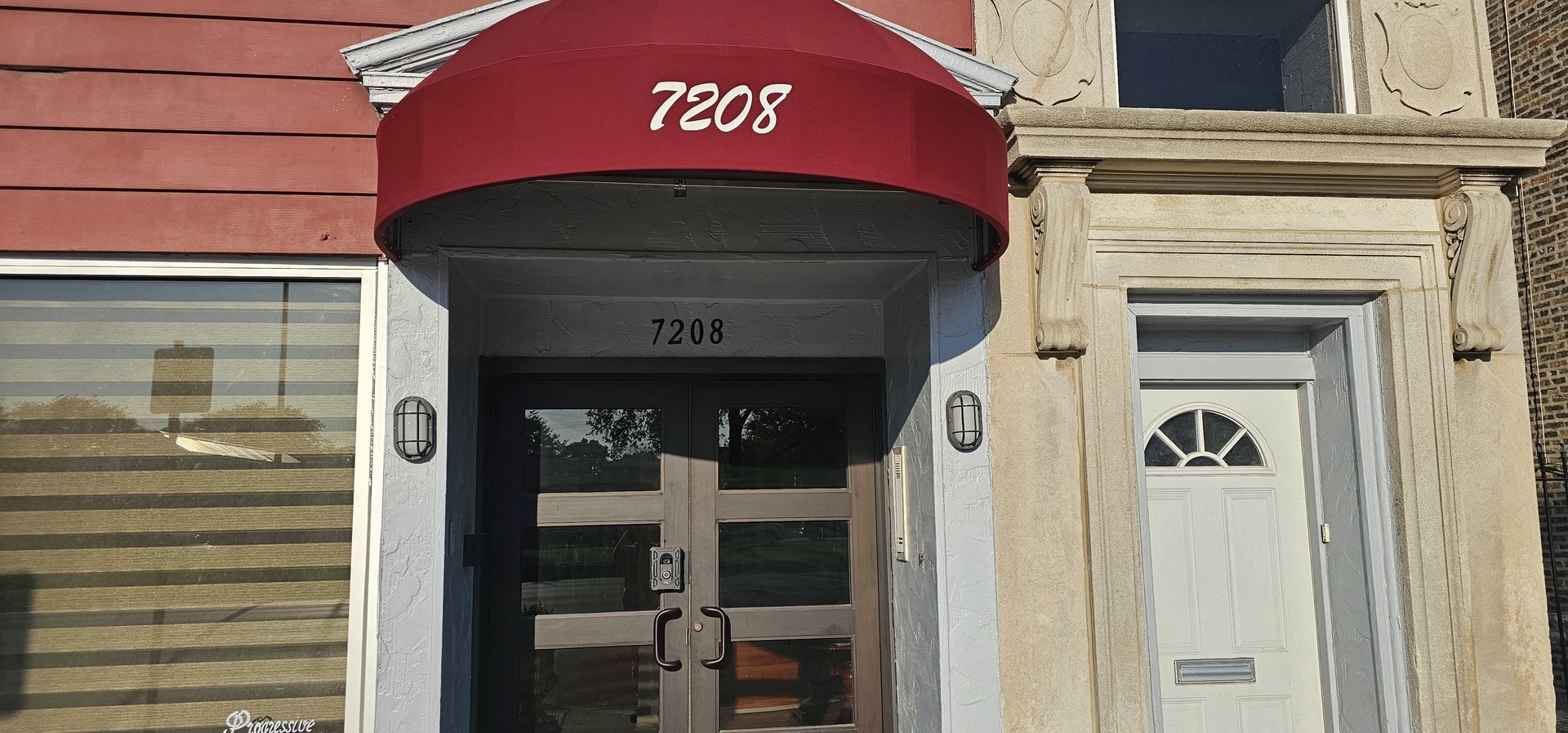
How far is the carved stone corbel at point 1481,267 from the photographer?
5059 mm

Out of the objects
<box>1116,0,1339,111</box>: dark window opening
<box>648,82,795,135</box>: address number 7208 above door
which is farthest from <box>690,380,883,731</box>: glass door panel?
<box>648,82,795,135</box>: address number 7208 above door

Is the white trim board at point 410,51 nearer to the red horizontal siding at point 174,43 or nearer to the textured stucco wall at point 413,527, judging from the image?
the red horizontal siding at point 174,43

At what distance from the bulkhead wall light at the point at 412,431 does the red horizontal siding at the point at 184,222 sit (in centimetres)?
74

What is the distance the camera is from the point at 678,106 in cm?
343

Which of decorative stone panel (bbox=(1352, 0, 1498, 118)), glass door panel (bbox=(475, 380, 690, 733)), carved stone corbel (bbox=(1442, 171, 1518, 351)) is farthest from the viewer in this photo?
glass door panel (bbox=(475, 380, 690, 733))

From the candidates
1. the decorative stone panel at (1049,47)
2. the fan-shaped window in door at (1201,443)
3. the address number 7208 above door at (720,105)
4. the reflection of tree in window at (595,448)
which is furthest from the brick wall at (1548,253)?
the address number 7208 above door at (720,105)

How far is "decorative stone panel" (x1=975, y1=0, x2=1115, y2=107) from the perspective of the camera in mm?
5078

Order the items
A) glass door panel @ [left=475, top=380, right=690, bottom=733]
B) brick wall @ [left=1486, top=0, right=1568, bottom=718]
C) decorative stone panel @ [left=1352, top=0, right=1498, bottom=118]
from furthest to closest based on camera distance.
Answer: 1. brick wall @ [left=1486, top=0, right=1568, bottom=718]
2. glass door panel @ [left=475, top=380, right=690, bottom=733]
3. decorative stone panel @ [left=1352, top=0, right=1498, bottom=118]

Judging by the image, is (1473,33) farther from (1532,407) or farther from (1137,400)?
(1532,407)

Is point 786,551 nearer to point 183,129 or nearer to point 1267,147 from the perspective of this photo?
point 1267,147

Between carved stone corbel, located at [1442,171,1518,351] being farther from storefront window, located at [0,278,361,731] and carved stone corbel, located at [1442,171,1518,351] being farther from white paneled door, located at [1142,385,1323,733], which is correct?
storefront window, located at [0,278,361,731]

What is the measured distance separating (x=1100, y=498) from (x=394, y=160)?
135 inches

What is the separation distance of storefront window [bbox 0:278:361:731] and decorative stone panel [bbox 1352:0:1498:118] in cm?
544

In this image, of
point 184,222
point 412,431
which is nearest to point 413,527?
point 412,431
